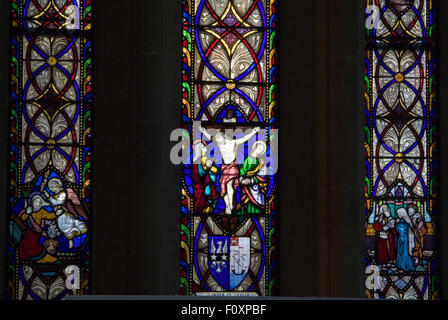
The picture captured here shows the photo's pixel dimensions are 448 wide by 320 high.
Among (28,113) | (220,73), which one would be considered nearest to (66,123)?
(28,113)

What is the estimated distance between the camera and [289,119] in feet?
31.8

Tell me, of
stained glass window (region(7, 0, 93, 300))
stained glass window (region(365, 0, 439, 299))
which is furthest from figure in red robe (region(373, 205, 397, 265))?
stained glass window (region(7, 0, 93, 300))

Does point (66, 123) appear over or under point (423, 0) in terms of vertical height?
under

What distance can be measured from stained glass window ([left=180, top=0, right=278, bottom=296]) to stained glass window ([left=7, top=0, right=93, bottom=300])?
3.96ft

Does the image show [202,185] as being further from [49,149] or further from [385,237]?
Result: [385,237]

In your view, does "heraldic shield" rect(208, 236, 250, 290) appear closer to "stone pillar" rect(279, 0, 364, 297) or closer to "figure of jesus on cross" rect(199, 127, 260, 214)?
"figure of jesus on cross" rect(199, 127, 260, 214)

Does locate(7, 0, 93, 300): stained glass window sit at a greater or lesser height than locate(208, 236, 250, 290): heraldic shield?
greater

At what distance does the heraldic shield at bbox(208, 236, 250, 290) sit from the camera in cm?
972

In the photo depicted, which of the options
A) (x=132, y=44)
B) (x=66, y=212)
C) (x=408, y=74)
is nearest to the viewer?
(x=132, y=44)

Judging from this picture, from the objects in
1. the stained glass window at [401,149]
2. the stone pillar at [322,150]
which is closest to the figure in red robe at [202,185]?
Answer: the stone pillar at [322,150]

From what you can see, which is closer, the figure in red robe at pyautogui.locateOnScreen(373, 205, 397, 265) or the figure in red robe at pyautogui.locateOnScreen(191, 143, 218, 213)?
the figure in red robe at pyautogui.locateOnScreen(191, 143, 218, 213)

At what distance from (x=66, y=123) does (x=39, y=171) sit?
25.3 inches

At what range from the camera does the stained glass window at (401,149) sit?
32.9 feet
